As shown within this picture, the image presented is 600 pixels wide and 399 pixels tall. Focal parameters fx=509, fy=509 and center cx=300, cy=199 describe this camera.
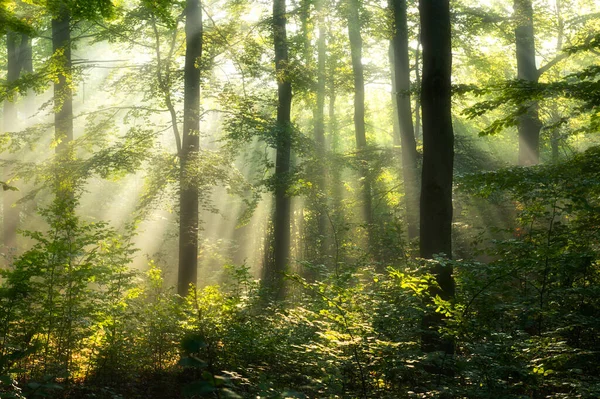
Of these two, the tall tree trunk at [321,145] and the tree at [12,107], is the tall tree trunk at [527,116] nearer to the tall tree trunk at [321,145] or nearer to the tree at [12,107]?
the tall tree trunk at [321,145]

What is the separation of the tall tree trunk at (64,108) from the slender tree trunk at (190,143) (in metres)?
2.59

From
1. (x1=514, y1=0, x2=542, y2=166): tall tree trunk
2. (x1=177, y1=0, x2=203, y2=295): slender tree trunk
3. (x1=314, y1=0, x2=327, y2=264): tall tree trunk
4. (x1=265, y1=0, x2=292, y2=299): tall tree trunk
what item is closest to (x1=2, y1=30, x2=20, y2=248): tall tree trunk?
(x1=177, y1=0, x2=203, y2=295): slender tree trunk

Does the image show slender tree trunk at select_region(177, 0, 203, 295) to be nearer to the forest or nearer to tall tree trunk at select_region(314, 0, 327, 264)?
the forest

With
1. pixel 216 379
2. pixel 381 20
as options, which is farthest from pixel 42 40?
pixel 216 379

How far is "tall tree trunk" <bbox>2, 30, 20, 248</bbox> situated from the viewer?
18.0 metres

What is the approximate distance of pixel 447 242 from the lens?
6879 millimetres

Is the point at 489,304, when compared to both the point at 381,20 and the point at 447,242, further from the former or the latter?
the point at 381,20

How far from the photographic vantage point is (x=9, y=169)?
60.7 feet

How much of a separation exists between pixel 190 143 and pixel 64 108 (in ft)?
19.3

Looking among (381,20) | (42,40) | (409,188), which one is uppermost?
(42,40)

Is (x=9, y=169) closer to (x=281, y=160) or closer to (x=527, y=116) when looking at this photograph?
(x=281, y=160)

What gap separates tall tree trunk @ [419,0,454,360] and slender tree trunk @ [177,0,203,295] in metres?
6.64

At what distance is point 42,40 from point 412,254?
21.0m

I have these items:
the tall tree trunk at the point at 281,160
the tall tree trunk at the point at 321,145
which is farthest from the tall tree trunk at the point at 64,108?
the tall tree trunk at the point at 321,145
